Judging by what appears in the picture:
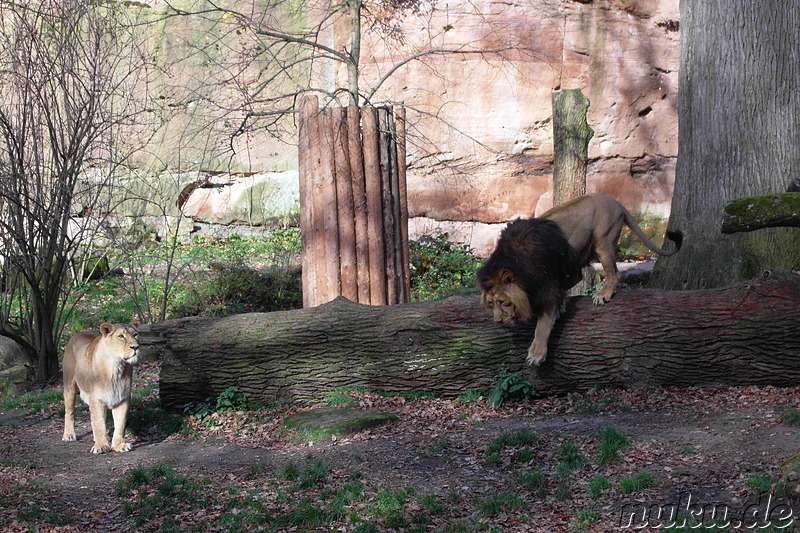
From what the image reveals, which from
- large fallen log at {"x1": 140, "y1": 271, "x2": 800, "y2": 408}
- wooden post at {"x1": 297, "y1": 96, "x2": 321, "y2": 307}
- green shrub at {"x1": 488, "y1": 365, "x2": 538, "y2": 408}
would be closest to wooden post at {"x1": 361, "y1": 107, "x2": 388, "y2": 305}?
wooden post at {"x1": 297, "y1": 96, "x2": 321, "y2": 307}

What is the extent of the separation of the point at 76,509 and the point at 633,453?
439 cm

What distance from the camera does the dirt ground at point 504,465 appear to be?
5.35 meters

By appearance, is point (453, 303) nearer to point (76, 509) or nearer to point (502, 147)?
point (76, 509)

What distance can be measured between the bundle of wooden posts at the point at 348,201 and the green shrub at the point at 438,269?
3058 millimetres

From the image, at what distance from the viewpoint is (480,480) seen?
6.02 m

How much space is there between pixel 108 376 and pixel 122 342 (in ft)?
1.22

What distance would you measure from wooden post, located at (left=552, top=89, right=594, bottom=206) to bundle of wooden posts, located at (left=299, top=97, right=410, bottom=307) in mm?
2960

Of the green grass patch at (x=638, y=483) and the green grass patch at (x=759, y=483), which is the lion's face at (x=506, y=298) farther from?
the green grass patch at (x=759, y=483)

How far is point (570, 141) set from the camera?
1178cm

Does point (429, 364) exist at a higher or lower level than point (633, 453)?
higher

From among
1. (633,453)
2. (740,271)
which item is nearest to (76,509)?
(633,453)

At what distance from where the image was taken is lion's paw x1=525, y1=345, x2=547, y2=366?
7371 millimetres

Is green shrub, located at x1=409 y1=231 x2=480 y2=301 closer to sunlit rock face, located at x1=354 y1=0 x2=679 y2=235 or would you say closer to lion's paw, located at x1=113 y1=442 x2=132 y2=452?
sunlit rock face, located at x1=354 y1=0 x2=679 y2=235

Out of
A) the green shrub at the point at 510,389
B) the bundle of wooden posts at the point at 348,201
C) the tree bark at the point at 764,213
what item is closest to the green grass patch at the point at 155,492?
the green shrub at the point at 510,389
